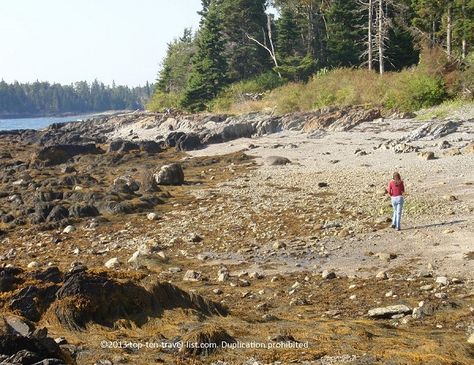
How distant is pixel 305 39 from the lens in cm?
5591

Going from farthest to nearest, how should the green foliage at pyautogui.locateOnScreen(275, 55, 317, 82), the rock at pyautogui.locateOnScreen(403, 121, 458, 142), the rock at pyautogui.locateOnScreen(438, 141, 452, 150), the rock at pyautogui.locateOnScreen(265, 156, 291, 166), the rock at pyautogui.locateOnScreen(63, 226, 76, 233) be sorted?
the green foliage at pyautogui.locateOnScreen(275, 55, 317, 82)
the rock at pyautogui.locateOnScreen(265, 156, 291, 166)
the rock at pyautogui.locateOnScreen(403, 121, 458, 142)
the rock at pyautogui.locateOnScreen(438, 141, 452, 150)
the rock at pyautogui.locateOnScreen(63, 226, 76, 233)

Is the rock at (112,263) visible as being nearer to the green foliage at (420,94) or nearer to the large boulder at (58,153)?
the large boulder at (58,153)

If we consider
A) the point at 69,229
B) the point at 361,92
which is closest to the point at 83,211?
the point at 69,229

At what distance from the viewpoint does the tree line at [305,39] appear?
137 feet

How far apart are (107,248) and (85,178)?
10.2 metres

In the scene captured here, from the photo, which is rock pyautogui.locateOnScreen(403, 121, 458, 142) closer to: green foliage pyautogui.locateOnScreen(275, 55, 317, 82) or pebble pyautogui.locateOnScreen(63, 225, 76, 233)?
pebble pyautogui.locateOnScreen(63, 225, 76, 233)

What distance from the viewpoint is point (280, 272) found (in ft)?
35.0

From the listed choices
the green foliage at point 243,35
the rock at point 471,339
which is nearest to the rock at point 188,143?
the green foliage at point 243,35

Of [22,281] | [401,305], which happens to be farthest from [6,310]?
[401,305]

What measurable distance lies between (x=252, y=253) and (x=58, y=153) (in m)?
22.1

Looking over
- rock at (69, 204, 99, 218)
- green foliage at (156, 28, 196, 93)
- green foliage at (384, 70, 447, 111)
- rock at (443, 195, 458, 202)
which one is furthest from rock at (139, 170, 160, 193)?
green foliage at (156, 28, 196, 93)

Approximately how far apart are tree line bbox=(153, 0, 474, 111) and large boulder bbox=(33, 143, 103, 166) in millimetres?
20747

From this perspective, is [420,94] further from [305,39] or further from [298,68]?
[305,39]

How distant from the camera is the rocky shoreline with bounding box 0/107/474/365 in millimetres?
6004
